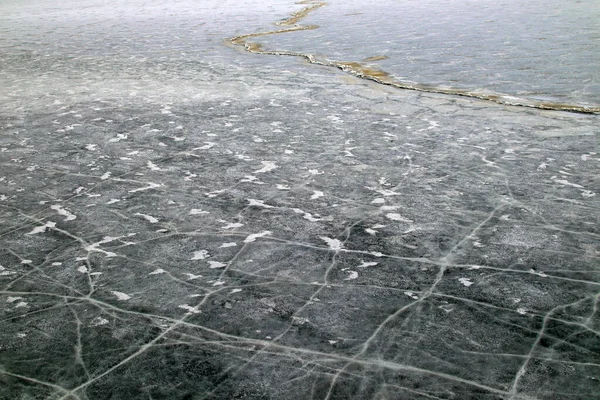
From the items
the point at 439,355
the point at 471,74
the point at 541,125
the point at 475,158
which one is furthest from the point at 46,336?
the point at 471,74

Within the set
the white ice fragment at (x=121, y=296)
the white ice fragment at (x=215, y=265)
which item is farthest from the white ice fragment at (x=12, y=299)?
the white ice fragment at (x=215, y=265)

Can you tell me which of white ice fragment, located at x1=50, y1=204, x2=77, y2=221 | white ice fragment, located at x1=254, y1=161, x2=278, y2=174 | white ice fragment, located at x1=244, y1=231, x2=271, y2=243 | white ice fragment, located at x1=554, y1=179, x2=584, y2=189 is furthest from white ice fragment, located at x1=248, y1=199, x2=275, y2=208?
white ice fragment, located at x1=554, y1=179, x2=584, y2=189

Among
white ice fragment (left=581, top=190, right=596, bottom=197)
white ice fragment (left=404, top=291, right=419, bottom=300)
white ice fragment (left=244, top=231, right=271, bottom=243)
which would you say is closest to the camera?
white ice fragment (left=404, top=291, right=419, bottom=300)

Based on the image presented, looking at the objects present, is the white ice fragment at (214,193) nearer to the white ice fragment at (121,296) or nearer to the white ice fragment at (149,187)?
the white ice fragment at (149,187)

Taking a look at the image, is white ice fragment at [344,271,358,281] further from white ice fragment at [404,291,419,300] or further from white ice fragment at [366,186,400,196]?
white ice fragment at [366,186,400,196]

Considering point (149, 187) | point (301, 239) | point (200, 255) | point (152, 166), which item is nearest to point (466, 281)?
point (301, 239)

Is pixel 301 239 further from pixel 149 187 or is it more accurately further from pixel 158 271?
pixel 149 187

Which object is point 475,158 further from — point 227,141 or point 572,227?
point 227,141

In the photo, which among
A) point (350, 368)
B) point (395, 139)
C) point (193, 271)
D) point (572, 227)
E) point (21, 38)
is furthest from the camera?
point (21, 38)
